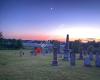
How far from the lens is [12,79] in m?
12.6

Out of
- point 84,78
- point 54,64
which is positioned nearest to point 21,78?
point 84,78

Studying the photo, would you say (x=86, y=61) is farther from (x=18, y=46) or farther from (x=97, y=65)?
(x=18, y=46)

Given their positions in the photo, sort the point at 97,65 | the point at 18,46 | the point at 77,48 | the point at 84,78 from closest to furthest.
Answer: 1. the point at 84,78
2. the point at 97,65
3. the point at 77,48
4. the point at 18,46

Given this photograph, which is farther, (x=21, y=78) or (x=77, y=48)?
(x=77, y=48)

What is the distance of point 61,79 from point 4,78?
4.09m

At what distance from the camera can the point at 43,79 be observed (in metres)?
12.9

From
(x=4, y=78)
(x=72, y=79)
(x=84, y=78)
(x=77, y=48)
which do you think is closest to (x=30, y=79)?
(x=4, y=78)

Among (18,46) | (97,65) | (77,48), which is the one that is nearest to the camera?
(97,65)

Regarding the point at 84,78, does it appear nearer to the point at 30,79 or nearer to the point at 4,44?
the point at 30,79

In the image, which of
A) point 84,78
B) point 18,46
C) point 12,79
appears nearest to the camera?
point 12,79

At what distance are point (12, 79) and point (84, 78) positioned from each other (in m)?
5.30

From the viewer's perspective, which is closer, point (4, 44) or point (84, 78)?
point (84, 78)

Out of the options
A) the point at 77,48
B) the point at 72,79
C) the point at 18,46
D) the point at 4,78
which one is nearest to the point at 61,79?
the point at 72,79

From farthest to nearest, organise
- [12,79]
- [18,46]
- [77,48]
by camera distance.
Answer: [18,46]
[77,48]
[12,79]
